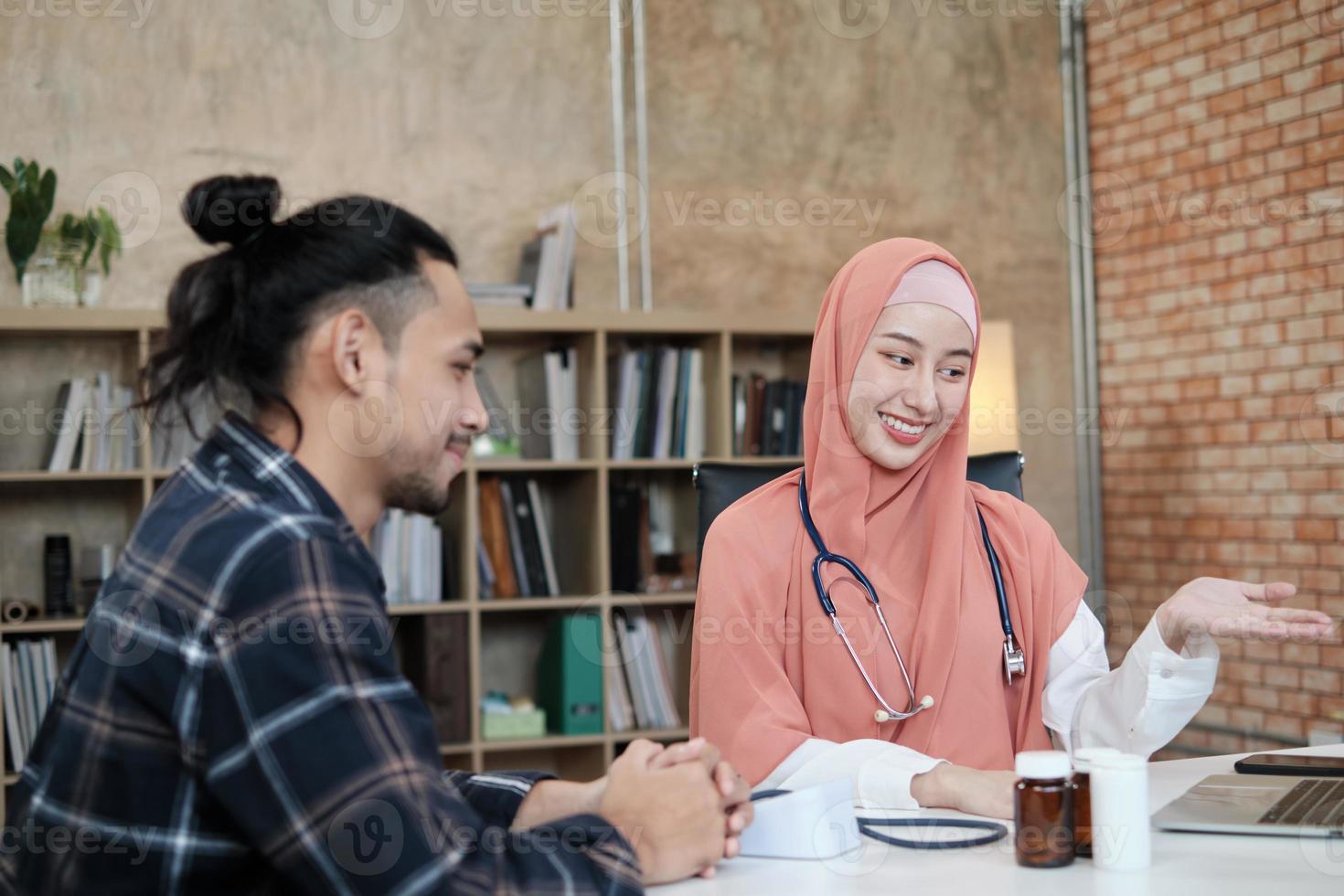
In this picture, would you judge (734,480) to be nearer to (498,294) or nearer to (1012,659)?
(1012,659)

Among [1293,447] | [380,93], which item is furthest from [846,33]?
[1293,447]

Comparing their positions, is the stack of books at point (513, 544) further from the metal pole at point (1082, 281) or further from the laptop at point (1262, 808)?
the laptop at point (1262, 808)

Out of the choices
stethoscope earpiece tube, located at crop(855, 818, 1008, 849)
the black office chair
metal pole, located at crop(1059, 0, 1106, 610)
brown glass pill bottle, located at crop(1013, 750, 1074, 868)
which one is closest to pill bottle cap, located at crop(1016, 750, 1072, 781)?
brown glass pill bottle, located at crop(1013, 750, 1074, 868)

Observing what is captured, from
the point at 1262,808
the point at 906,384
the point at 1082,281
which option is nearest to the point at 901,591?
the point at 906,384

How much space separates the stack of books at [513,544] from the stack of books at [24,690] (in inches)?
45.7

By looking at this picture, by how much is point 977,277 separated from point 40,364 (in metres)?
3.09

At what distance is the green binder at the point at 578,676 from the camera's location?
3785 mm

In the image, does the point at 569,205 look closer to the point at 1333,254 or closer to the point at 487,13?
the point at 487,13

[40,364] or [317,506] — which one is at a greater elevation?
[40,364]

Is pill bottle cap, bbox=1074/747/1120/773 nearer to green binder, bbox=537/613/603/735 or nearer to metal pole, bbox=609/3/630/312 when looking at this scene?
green binder, bbox=537/613/603/735

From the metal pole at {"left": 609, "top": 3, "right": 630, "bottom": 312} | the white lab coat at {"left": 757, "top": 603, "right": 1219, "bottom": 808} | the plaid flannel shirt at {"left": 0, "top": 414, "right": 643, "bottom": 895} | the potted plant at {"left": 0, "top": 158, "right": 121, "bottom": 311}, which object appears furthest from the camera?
the metal pole at {"left": 609, "top": 3, "right": 630, "bottom": 312}

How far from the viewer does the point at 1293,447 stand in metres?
3.90

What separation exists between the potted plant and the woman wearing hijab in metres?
2.36

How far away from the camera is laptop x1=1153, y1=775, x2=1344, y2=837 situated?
128 centimetres
